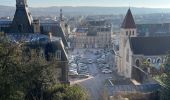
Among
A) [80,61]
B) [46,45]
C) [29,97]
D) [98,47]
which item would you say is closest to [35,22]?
[46,45]

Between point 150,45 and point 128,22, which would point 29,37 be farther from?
point 128,22

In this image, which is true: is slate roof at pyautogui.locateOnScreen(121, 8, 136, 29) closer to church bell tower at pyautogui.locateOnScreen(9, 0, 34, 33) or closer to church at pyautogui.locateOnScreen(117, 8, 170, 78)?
church at pyautogui.locateOnScreen(117, 8, 170, 78)

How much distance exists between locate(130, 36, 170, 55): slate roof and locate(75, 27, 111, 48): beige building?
58290mm

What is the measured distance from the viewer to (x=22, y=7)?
44.8 metres

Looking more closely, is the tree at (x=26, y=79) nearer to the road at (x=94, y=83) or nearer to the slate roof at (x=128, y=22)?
the road at (x=94, y=83)

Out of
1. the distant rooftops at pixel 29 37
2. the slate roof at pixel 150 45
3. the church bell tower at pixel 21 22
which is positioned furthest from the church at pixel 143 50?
the church bell tower at pixel 21 22

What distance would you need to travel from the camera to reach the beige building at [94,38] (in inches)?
4604

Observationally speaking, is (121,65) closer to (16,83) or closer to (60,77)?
(60,77)

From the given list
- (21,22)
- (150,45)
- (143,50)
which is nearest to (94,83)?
Answer: (143,50)

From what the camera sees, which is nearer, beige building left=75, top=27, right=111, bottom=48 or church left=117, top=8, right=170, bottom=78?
church left=117, top=8, right=170, bottom=78

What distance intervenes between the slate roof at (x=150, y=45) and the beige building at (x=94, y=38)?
58.3 metres

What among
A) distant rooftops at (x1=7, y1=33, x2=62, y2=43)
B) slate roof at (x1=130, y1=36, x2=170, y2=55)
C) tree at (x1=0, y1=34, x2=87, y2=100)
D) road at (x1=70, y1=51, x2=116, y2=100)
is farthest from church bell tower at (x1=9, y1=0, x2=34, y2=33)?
slate roof at (x1=130, y1=36, x2=170, y2=55)

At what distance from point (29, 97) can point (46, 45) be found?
28.2 feet

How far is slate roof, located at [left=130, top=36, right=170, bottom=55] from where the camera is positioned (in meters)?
57.4
